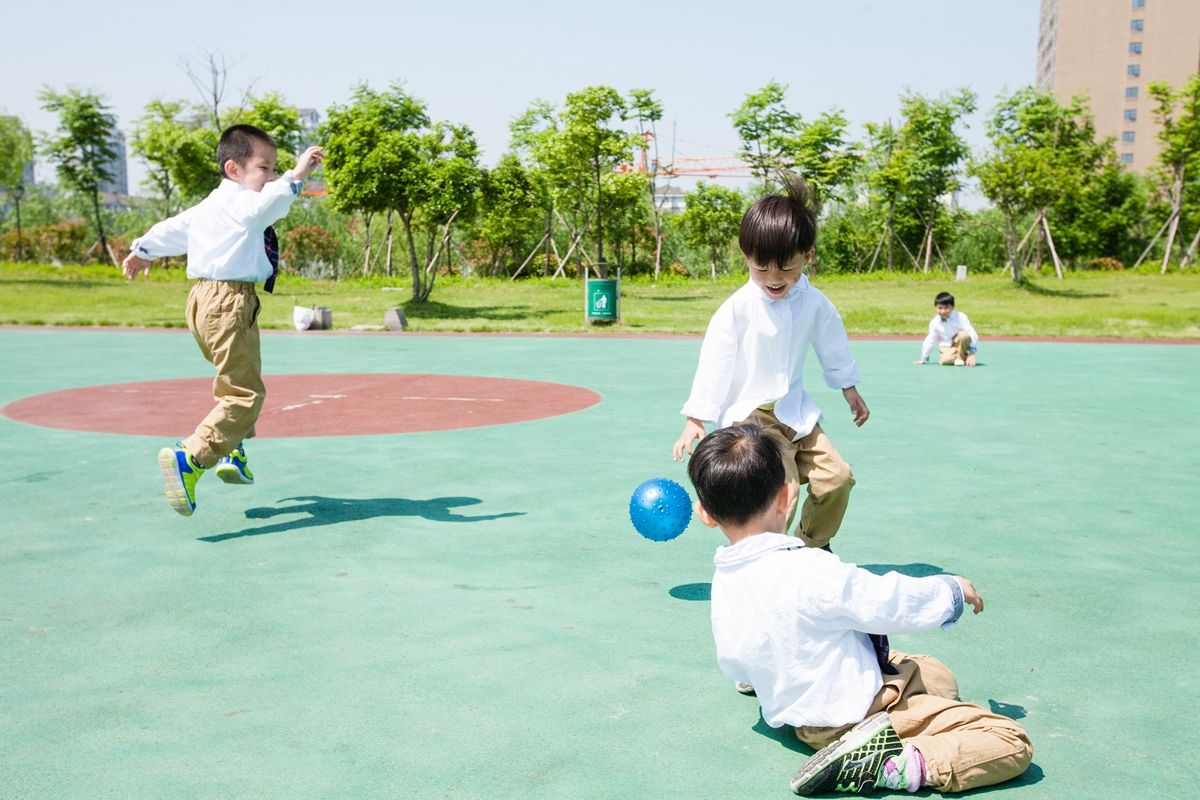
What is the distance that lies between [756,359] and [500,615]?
1.38m

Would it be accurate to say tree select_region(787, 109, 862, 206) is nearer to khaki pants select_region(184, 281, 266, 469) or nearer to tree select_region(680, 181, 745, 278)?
tree select_region(680, 181, 745, 278)

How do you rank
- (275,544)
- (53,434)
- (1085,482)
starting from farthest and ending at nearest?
1. (53,434)
2. (1085,482)
3. (275,544)

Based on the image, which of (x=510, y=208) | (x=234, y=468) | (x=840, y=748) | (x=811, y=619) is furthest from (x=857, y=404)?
(x=510, y=208)

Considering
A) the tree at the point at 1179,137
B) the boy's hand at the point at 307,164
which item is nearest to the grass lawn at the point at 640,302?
the tree at the point at 1179,137

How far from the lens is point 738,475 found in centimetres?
292

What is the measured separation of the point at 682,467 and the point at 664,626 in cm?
357

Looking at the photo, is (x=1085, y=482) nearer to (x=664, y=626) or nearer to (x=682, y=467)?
(x=682, y=467)

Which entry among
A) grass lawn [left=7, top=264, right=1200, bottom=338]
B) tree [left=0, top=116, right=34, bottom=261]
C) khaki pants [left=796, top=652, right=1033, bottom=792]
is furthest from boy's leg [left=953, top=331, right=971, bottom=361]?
tree [left=0, top=116, right=34, bottom=261]

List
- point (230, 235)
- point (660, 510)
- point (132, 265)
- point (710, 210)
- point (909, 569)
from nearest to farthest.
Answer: point (660, 510)
point (909, 569)
point (230, 235)
point (132, 265)
point (710, 210)

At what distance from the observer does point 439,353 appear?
1714 cm

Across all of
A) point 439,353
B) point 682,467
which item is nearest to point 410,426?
point 682,467

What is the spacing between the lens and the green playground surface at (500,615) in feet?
9.61

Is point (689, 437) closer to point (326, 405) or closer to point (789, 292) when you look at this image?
point (789, 292)

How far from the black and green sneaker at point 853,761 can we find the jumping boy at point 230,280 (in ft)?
12.5
